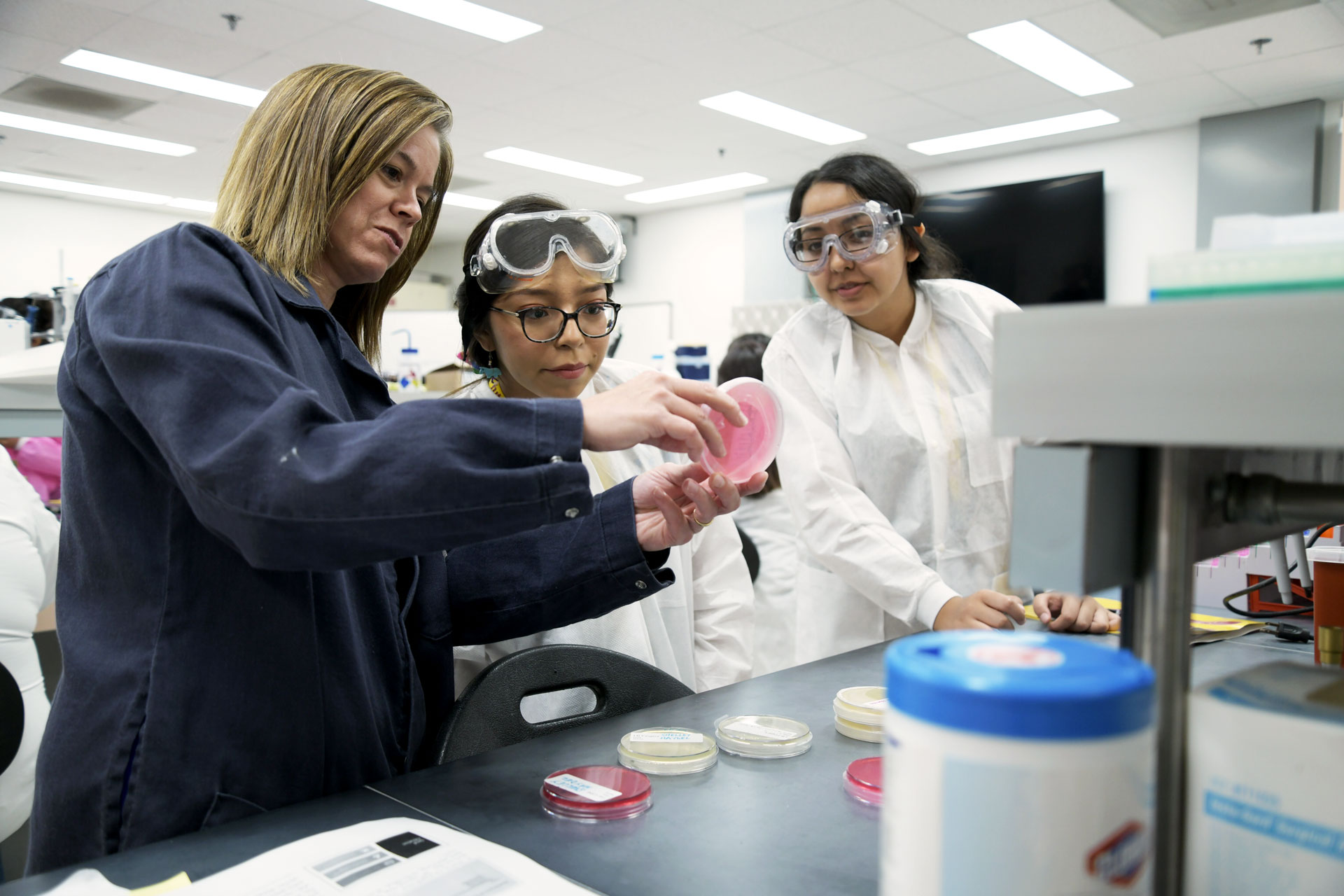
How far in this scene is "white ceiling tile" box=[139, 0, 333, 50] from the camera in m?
4.82

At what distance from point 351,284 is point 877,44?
474 centimetres

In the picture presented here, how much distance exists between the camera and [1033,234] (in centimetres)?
730

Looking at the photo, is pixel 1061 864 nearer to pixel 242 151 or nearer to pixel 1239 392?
pixel 1239 392

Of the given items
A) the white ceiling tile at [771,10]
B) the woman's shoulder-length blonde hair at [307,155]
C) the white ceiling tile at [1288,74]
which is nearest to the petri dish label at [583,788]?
the woman's shoulder-length blonde hair at [307,155]

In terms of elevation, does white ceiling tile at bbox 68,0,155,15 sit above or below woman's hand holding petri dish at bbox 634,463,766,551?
→ above

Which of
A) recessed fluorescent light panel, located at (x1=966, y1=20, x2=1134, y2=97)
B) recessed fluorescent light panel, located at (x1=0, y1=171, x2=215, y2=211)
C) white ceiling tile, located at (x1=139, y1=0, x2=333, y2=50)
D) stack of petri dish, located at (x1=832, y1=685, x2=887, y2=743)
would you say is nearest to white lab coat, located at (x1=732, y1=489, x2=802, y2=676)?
stack of petri dish, located at (x1=832, y1=685, x2=887, y2=743)

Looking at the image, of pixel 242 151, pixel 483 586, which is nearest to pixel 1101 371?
pixel 483 586

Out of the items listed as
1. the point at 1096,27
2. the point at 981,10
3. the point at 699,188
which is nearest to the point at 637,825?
the point at 981,10

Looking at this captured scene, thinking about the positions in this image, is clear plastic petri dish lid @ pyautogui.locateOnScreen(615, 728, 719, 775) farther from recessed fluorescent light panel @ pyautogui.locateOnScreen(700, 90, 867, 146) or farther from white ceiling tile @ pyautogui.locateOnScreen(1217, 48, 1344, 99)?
white ceiling tile @ pyautogui.locateOnScreen(1217, 48, 1344, 99)

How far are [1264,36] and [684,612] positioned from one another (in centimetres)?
524

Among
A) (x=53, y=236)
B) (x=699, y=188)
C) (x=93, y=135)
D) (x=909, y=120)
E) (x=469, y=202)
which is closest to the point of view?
(x=909, y=120)

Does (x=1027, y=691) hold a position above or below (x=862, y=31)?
below

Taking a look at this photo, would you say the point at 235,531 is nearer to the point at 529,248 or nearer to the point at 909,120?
the point at 529,248

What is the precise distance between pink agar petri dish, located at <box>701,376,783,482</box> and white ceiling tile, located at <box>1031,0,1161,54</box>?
14.8ft
